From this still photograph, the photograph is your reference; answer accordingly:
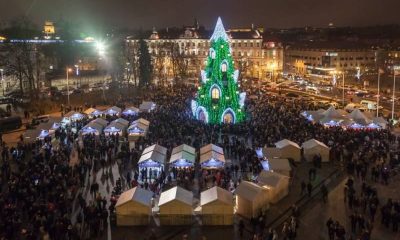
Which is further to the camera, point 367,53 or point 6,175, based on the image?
point 367,53

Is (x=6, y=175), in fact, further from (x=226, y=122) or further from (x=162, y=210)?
(x=226, y=122)

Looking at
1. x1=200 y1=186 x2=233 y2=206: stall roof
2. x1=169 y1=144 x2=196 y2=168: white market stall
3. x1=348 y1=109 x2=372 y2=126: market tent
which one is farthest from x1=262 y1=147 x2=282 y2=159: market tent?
x1=348 y1=109 x2=372 y2=126: market tent

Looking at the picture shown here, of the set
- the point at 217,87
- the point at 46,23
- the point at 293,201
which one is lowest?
the point at 293,201

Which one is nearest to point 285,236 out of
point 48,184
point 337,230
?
point 337,230

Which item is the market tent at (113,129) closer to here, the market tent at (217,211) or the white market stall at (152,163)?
the white market stall at (152,163)

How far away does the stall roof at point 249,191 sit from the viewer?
18.0 m

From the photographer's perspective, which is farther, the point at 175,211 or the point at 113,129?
the point at 113,129

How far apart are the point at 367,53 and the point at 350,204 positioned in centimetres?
8732

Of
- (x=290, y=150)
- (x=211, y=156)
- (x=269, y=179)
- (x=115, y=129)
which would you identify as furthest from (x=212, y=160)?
(x=115, y=129)

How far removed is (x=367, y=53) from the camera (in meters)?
98.5

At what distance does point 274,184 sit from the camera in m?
19.7

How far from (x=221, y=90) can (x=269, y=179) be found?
17.1m

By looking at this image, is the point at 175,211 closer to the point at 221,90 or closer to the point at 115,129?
the point at 115,129

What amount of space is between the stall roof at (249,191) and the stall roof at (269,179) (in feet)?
3.15
